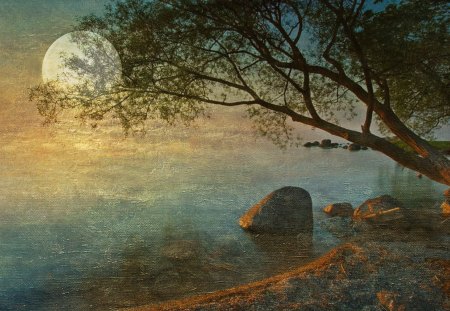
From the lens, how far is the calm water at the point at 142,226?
12.3 m

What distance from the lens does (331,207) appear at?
2136cm

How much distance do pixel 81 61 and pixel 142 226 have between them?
6.94m

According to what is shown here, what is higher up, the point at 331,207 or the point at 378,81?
the point at 378,81

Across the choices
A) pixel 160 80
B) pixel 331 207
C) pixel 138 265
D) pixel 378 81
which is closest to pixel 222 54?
pixel 160 80

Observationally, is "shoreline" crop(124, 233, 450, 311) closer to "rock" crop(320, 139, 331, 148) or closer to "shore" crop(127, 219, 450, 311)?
"shore" crop(127, 219, 450, 311)

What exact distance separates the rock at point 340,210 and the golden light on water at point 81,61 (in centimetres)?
1112

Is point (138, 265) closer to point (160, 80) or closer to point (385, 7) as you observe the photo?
point (160, 80)

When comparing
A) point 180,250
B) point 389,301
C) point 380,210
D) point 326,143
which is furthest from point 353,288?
point 326,143

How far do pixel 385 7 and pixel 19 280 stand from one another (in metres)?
12.5

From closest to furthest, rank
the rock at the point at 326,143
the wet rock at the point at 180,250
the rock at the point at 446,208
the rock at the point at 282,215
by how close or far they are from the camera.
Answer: the wet rock at the point at 180,250 → the rock at the point at 282,215 → the rock at the point at 446,208 → the rock at the point at 326,143

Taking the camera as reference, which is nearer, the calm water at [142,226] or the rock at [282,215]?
the calm water at [142,226]

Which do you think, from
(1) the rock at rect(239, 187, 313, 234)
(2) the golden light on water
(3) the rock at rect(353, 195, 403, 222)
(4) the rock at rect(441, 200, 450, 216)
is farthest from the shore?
(4) the rock at rect(441, 200, 450, 216)

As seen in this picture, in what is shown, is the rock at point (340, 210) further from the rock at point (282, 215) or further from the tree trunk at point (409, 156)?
the tree trunk at point (409, 156)

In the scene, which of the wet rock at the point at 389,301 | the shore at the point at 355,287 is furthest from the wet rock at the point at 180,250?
the wet rock at the point at 389,301
